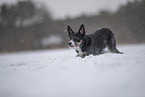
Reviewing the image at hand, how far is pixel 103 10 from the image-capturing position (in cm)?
1195

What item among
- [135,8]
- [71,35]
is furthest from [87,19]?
[71,35]

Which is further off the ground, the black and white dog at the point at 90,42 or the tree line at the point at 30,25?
the tree line at the point at 30,25

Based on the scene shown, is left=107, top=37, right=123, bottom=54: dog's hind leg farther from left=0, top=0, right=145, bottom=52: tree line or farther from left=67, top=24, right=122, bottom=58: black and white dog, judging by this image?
left=0, top=0, right=145, bottom=52: tree line

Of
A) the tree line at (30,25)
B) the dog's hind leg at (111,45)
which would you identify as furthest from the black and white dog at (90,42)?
the tree line at (30,25)

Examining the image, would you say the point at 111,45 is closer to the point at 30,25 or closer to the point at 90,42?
the point at 90,42

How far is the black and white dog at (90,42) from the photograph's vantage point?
4406mm

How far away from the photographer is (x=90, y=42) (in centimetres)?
472

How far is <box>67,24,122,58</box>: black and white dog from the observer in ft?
14.5

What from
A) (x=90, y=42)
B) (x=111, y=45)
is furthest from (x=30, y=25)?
(x=111, y=45)

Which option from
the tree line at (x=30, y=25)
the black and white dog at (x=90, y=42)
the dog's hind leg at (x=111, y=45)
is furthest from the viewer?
the tree line at (x=30, y=25)

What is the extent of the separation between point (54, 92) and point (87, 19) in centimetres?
1254

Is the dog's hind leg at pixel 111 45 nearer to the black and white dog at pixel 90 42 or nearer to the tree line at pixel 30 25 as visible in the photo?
the black and white dog at pixel 90 42

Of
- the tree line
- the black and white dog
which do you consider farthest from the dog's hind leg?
the tree line

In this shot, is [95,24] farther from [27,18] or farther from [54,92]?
→ [54,92]
